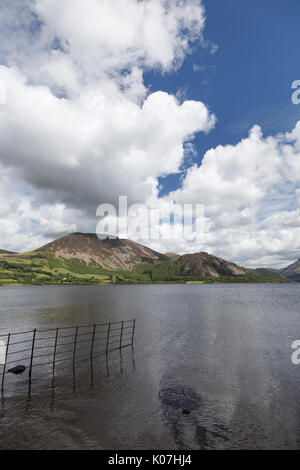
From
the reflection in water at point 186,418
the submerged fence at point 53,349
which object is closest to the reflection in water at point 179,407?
the reflection in water at point 186,418

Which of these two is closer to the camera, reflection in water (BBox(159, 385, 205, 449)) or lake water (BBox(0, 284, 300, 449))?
lake water (BBox(0, 284, 300, 449))

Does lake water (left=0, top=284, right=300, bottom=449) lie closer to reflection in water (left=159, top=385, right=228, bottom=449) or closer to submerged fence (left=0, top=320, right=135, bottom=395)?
reflection in water (left=159, top=385, right=228, bottom=449)

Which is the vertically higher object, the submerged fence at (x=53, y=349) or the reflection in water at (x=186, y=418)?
the reflection in water at (x=186, y=418)

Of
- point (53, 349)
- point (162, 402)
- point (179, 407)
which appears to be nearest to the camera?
point (179, 407)

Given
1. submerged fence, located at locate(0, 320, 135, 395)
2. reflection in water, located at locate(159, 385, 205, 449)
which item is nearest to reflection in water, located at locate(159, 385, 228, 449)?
reflection in water, located at locate(159, 385, 205, 449)

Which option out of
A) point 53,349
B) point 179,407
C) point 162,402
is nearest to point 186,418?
point 179,407

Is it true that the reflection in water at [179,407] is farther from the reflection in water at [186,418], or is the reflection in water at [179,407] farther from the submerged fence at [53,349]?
the submerged fence at [53,349]

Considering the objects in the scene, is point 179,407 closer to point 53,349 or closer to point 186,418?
point 186,418

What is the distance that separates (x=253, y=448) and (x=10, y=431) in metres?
19.3

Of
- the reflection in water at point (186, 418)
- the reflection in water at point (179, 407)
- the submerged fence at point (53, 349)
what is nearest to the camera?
the reflection in water at point (186, 418)

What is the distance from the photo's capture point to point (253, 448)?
1852cm
